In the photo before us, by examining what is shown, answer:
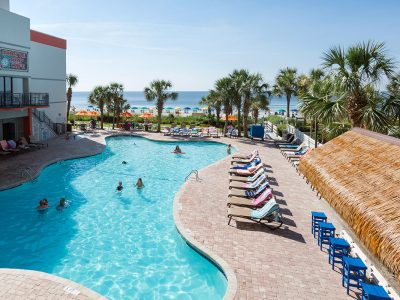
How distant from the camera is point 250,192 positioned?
1620cm

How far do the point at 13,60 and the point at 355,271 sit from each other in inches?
1026

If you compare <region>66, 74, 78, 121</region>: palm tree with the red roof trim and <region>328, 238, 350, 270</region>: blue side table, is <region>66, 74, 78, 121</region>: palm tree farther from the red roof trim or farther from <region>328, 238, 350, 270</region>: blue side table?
<region>328, 238, 350, 270</region>: blue side table

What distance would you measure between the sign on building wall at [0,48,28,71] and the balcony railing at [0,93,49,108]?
1.97 metres

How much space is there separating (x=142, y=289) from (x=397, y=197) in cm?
711

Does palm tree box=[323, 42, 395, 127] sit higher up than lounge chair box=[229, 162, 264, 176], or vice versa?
palm tree box=[323, 42, 395, 127]

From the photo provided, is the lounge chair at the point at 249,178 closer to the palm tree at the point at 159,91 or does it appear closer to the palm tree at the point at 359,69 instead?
the palm tree at the point at 359,69

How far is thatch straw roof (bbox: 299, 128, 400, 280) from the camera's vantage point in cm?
544

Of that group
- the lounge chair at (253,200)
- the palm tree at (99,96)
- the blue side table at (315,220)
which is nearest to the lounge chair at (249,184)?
the lounge chair at (253,200)

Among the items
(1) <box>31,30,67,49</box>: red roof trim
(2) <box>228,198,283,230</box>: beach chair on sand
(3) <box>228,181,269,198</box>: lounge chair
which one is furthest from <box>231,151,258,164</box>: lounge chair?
(1) <box>31,30,67,49</box>: red roof trim

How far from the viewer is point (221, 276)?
9875 millimetres

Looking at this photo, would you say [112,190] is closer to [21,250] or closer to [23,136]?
[21,250]

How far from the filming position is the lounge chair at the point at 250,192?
616 inches

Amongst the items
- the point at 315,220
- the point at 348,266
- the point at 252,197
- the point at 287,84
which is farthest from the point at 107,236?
the point at 287,84

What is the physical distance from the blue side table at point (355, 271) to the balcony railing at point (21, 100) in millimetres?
23834
